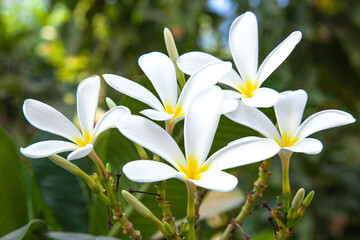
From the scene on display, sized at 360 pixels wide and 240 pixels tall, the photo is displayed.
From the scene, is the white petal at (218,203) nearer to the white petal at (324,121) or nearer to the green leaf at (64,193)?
the green leaf at (64,193)

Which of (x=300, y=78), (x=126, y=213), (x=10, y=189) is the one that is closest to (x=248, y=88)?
(x=126, y=213)

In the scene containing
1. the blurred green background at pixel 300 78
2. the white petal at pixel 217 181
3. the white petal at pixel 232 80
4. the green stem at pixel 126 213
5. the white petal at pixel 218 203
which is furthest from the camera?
the blurred green background at pixel 300 78

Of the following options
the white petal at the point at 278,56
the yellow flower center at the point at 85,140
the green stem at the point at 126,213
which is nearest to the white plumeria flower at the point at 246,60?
the white petal at the point at 278,56

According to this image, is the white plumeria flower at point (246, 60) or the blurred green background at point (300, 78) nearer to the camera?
the white plumeria flower at point (246, 60)

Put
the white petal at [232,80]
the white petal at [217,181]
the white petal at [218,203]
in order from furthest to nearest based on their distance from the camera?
the white petal at [218,203], the white petal at [232,80], the white petal at [217,181]

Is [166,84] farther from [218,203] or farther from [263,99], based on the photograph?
[218,203]

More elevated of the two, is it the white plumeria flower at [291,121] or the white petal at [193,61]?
the white petal at [193,61]

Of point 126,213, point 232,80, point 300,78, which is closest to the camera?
point 232,80
